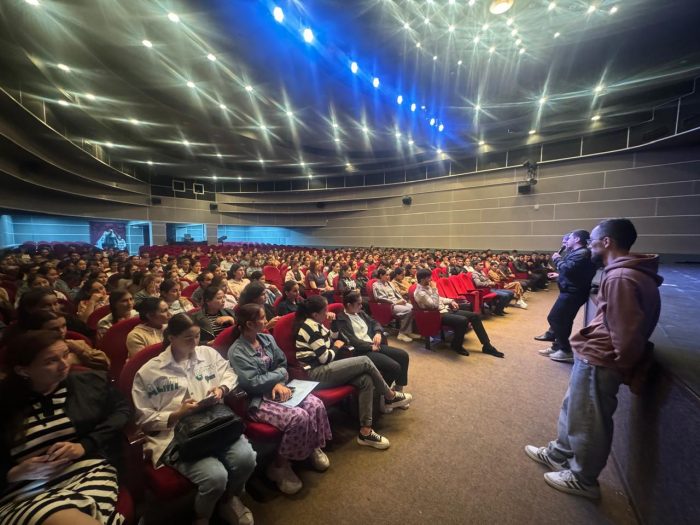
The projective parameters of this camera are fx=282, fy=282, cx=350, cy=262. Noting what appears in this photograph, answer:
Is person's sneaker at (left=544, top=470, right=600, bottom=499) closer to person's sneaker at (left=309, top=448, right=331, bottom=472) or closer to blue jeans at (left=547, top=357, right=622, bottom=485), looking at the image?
blue jeans at (left=547, top=357, right=622, bottom=485)

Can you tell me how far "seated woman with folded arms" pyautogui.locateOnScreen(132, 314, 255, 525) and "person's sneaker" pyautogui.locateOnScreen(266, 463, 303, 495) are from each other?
9.7 inches

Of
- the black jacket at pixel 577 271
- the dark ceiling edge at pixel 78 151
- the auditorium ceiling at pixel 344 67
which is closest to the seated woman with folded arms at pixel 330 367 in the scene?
the black jacket at pixel 577 271

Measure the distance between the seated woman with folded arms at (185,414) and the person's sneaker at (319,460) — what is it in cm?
50

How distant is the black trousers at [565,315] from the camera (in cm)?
362

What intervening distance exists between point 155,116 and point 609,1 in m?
12.0

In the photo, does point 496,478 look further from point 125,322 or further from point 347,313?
point 125,322

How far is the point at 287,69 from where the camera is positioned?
7152mm

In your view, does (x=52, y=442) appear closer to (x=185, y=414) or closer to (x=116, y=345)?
(x=185, y=414)

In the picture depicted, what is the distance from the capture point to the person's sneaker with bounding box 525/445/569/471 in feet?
6.41

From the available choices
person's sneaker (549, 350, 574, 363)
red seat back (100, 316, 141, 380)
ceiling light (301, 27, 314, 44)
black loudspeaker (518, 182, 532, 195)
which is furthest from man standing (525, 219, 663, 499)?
black loudspeaker (518, 182, 532, 195)

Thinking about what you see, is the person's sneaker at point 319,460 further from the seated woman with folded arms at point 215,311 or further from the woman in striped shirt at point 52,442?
the seated woman with folded arms at point 215,311

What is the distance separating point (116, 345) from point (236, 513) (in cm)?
161

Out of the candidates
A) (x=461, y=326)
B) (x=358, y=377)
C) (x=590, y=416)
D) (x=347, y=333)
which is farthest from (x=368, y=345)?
(x=461, y=326)

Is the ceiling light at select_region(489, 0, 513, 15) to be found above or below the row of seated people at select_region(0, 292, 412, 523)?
above
